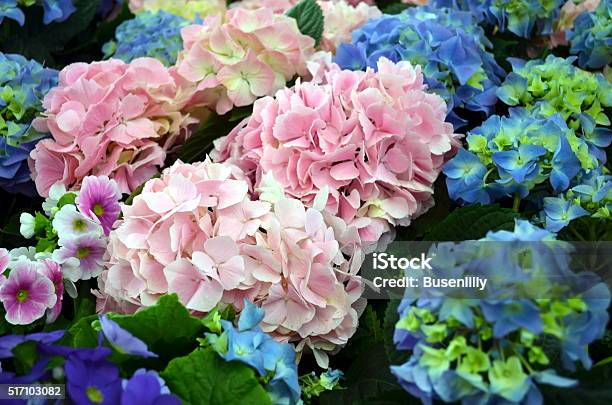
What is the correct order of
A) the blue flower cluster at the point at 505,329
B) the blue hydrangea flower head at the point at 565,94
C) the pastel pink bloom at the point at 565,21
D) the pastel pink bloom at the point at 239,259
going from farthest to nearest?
the pastel pink bloom at the point at 565,21
the blue hydrangea flower head at the point at 565,94
the pastel pink bloom at the point at 239,259
the blue flower cluster at the point at 505,329

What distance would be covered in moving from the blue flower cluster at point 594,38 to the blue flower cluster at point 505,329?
767 millimetres

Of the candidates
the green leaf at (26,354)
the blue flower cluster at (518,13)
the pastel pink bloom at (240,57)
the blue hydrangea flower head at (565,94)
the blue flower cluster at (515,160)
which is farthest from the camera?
the blue flower cluster at (518,13)

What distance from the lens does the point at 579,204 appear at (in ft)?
3.67

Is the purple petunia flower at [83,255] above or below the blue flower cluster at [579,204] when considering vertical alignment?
below

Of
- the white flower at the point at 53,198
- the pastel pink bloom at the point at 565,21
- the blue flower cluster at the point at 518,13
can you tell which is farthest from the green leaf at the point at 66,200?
the pastel pink bloom at the point at 565,21

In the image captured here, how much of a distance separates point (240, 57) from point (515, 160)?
526mm

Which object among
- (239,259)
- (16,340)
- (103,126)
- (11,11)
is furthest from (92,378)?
(11,11)

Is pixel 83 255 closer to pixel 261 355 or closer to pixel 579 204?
pixel 261 355

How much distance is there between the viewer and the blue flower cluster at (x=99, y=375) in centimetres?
76

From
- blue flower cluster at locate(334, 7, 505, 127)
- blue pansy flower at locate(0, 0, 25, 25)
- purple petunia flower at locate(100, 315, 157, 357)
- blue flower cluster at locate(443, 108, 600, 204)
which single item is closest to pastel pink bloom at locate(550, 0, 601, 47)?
blue flower cluster at locate(334, 7, 505, 127)

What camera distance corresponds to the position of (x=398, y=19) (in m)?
1.42

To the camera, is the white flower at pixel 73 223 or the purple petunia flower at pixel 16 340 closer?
the purple petunia flower at pixel 16 340

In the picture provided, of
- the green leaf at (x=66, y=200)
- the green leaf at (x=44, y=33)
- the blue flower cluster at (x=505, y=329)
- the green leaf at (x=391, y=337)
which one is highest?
the blue flower cluster at (x=505, y=329)

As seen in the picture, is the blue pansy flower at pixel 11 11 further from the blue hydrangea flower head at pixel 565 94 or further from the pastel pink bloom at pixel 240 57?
the blue hydrangea flower head at pixel 565 94
